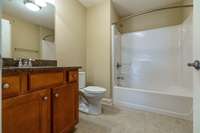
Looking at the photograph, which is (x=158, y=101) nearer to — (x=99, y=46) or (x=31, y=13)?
(x=99, y=46)

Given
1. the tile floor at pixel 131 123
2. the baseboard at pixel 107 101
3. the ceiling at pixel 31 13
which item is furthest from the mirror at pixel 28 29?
the baseboard at pixel 107 101

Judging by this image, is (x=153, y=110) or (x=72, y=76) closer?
(x=72, y=76)

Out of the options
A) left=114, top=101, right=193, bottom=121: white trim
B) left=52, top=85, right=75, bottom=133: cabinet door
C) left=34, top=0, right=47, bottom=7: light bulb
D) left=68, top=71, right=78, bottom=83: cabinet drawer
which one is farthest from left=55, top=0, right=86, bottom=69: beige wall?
left=114, top=101, right=193, bottom=121: white trim

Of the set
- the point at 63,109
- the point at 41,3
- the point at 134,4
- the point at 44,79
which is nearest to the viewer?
the point at 44,79

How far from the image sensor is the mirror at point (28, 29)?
1.57m

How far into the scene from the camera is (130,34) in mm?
3266

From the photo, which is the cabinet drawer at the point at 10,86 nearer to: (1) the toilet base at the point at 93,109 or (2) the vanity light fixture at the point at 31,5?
(2) the vanity light fixture at the point at 31,5

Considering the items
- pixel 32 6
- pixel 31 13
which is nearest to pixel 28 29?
pixel 31 13

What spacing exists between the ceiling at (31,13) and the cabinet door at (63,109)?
3.83 ft

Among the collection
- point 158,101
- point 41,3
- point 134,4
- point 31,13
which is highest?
point 134,4

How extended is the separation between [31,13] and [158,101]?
2394mm

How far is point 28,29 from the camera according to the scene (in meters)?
1.79

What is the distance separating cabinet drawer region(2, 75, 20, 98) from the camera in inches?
32.3

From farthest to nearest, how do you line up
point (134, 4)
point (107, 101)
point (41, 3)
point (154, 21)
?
point (154, 21)
point (134, 4)
point (107, 101)
point (41, 3)
